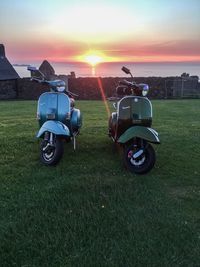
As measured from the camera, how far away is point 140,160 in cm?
480

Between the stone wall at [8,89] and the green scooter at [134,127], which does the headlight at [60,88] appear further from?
the stone wall at [8,89]

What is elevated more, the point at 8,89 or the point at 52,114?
the point at 8,89

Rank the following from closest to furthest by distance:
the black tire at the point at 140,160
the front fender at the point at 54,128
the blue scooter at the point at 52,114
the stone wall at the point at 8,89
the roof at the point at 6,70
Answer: the black tire at the point at 140,160 < the front fender at the point at 54,128 < the blue scooter at the point at 52,114 < the stone wall at the point at 8,89 < the roof at the point at 6,70

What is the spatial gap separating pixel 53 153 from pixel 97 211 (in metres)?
1.67

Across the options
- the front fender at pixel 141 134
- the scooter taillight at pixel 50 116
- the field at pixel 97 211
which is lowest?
the field at pixel 97 211

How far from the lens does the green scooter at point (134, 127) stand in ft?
15.6

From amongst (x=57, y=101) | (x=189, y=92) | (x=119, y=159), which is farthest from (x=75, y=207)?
(x=189, y=92)

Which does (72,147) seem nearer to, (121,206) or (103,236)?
(121,206)

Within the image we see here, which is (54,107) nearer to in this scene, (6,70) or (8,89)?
(8,89)

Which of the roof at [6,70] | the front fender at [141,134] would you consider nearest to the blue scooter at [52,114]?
the front fender at [141,134]

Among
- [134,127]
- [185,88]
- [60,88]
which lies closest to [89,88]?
[185,88]

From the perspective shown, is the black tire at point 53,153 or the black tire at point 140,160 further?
the black tire at point 53,153

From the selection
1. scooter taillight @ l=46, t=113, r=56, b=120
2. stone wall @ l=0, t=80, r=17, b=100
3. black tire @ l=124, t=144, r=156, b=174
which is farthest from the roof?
black tire @ l=124, t=144, r=156, b=174

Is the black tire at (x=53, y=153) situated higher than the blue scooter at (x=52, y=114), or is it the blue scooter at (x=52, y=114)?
the blue scooter at (x=52, y=114)
